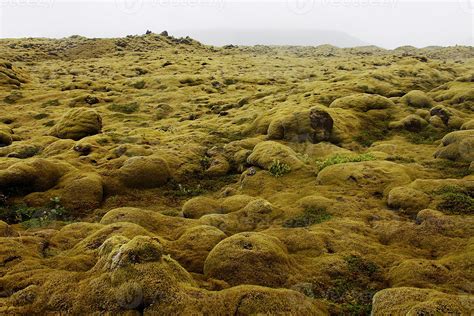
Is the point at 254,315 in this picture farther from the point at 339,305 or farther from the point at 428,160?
the point at 428,160

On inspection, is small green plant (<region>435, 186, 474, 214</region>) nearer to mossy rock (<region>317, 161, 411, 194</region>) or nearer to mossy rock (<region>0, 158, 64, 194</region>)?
mossy rock (<region>317, 161, 411, 194</region>)

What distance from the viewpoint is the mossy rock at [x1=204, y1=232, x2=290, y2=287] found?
45.7 ft

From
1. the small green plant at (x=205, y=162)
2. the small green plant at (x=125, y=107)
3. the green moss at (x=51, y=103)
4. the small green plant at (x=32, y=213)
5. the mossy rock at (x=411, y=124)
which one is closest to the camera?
the small green plant at (x=32, y=213)

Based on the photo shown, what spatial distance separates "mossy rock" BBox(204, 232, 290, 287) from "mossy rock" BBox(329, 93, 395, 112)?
95.9 ft

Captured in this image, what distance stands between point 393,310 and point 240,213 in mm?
10664

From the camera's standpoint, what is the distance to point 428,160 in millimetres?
28141

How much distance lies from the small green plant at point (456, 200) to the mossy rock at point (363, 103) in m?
20.8

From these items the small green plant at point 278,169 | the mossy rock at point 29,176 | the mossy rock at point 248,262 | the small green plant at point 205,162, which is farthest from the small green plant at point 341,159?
the mossy rock at point 29,176

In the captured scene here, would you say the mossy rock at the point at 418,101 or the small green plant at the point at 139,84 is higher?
the small green plant at the point at 139,84

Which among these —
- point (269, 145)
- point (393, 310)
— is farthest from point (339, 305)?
point (269, 145)

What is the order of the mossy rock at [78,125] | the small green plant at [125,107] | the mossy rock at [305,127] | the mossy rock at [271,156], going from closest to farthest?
the mossy rock at [271,156] → the mossy rock at [305,127] → the mossy rock at [78,125] → the small green plant at [125,107]

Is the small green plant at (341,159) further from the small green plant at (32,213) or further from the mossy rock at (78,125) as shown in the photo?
the mossy rock at (78,125)

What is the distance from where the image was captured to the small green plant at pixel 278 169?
26953 mm

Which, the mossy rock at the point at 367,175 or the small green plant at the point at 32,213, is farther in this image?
the mossy rock at the point at 367,175
